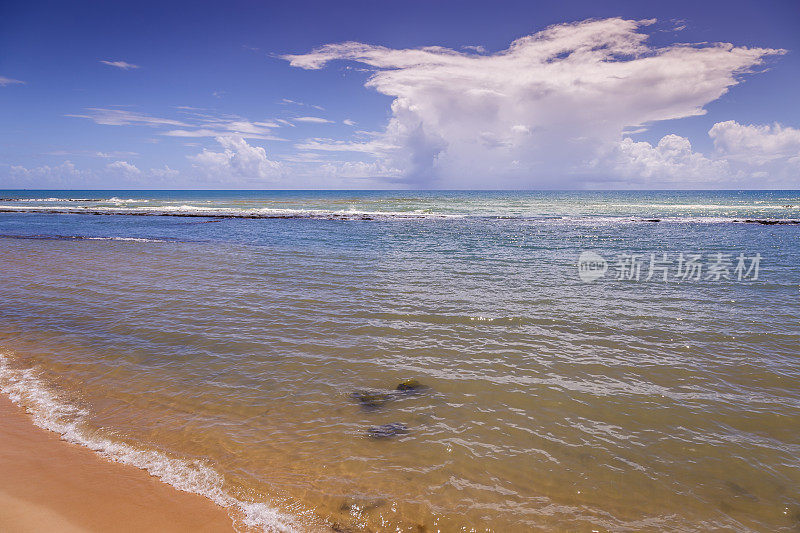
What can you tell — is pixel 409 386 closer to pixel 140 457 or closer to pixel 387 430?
pixel 387 430

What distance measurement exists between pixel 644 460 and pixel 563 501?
1556 mm

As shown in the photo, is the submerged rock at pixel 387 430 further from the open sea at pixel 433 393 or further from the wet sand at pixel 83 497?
the wet sand at pixel 83 497

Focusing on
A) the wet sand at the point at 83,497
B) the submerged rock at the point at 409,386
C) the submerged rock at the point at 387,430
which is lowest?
the wet sand at the point at 83,497

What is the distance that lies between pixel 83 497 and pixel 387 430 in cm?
382

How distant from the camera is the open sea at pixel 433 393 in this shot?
459 centimetres

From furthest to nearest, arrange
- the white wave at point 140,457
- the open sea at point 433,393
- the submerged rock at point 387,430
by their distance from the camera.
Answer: the submerged rock at point 387,430
the open sea at point 433,393
the white wave at point 140,457

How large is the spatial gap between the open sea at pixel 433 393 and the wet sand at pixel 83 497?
237mm

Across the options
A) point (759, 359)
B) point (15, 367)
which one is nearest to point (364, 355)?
point (15, 367)

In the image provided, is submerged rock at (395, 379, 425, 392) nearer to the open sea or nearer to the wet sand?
the open sea

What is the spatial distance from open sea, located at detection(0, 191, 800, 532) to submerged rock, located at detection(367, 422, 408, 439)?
29mm

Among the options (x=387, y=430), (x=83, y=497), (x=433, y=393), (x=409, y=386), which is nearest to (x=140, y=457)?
(x=83, y=497)

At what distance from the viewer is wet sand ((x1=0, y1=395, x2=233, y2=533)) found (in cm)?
412

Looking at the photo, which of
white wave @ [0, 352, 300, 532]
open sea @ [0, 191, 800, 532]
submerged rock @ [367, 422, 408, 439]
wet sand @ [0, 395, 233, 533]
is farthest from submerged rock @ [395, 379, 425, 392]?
wet sand @ [0, 395, 233, 533]

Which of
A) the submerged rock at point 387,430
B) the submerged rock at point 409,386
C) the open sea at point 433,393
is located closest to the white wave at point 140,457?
the open sea at point 433,393
